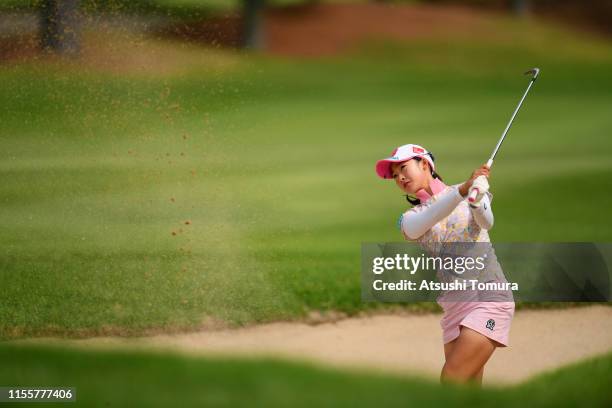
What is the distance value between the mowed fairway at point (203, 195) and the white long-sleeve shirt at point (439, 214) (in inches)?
114

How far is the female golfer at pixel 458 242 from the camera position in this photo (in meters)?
4.90

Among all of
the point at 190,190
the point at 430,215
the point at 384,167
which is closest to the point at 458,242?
the point at 430,215

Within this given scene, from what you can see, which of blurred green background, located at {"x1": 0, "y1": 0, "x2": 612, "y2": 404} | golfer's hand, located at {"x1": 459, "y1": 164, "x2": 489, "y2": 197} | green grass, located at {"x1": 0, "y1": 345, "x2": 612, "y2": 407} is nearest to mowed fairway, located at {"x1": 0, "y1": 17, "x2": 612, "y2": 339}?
blurred green background, located at {"x1": 0, "y1": 0, "x2": 612, "y2": 404}

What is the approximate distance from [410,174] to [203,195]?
18.9 feet

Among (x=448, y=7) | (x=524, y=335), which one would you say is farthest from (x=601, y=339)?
(x=448, y=7)

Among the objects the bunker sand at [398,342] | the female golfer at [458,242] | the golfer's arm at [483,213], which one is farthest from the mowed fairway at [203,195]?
the golfer's arm at [483,213]

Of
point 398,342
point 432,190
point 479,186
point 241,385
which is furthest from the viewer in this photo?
point 398,342

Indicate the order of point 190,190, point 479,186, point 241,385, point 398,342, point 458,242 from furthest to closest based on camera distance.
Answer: point 190,190
point 398,342
point 458,242
point 479,186
point 241,385

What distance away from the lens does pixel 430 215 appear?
476 centimetres

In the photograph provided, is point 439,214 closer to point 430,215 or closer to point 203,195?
point 430,215

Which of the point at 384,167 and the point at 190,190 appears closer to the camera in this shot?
the point at 384,167

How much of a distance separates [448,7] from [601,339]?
27.1 meters

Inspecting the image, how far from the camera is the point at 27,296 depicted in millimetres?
7594

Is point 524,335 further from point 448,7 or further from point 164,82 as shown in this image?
point 448,7
